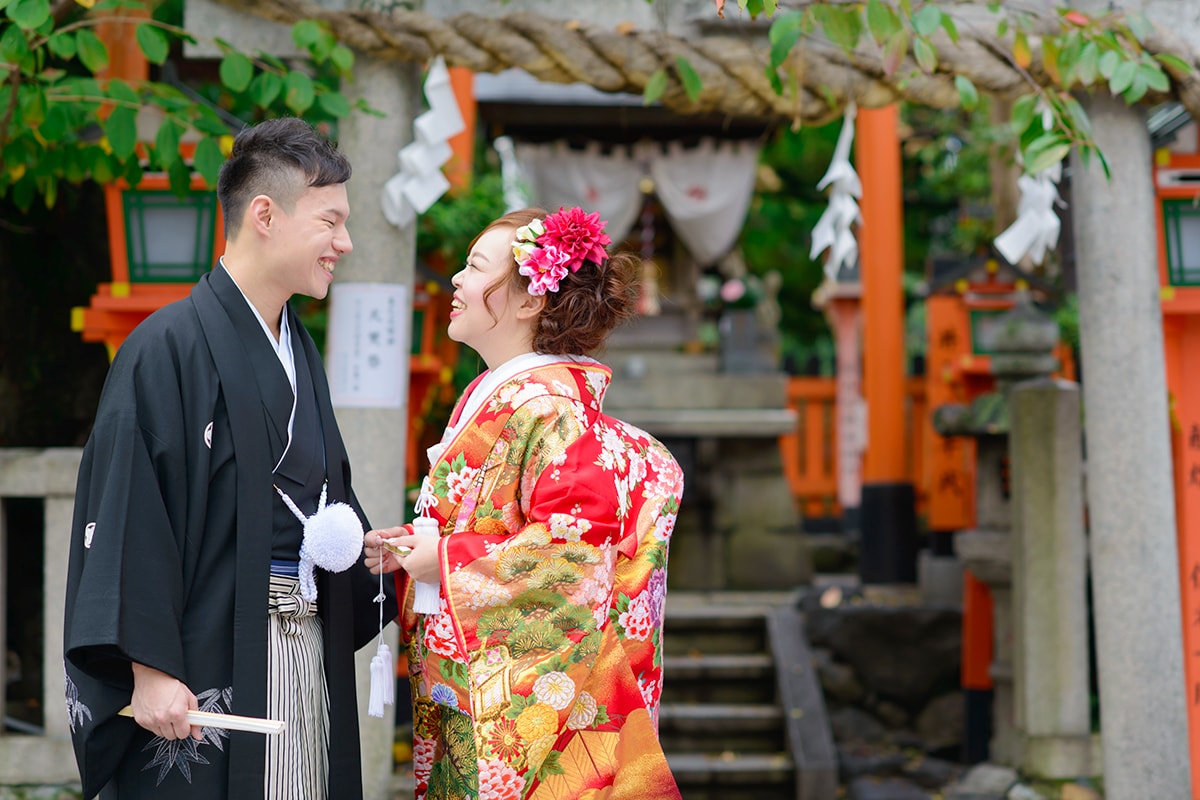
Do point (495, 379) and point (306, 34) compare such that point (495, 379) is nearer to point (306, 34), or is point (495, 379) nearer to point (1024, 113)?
point (306, 34)

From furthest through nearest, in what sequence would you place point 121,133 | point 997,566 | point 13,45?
1. point 997,566
2. point 121,133
3. point 13,45

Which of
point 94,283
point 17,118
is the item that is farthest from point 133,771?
point 94,283

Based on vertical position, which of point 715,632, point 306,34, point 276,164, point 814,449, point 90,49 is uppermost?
point 306,34

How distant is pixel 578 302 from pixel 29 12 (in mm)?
1716

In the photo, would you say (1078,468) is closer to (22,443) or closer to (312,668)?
(312,668)

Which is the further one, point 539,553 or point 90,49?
point 90,49

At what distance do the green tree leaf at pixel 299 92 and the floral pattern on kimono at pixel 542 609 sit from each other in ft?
4.67

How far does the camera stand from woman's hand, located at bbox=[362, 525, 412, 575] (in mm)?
2846

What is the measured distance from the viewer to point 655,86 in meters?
4.08

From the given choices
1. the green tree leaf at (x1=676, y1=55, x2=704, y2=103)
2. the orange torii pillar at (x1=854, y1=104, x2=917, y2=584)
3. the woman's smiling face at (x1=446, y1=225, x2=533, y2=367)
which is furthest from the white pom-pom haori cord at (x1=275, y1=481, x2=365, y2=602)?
the orange torii pillar at (x1=854, y1=104, x2=917, y2=584)

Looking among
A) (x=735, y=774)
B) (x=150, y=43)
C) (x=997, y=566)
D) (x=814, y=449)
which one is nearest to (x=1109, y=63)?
(x=150, y=43)

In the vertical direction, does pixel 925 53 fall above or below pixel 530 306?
above

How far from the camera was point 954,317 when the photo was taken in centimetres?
942

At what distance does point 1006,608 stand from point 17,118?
5.38m
